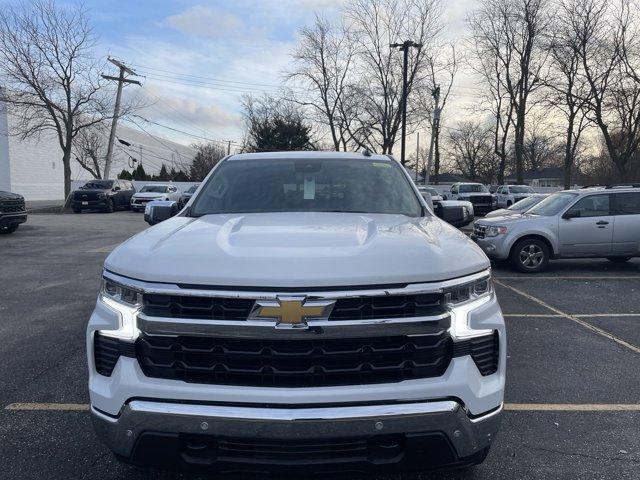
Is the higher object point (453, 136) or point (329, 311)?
point (453, 136)

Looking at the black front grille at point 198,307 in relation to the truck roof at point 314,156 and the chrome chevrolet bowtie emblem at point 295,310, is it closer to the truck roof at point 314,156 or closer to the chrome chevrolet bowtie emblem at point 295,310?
the chrome chevrolet bowtie emblem at point 295,310

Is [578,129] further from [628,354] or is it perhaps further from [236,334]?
[236,334]

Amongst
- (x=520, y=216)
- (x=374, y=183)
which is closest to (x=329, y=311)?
(x=374, y=183)

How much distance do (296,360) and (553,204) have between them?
10.0 meters

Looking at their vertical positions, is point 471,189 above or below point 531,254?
above

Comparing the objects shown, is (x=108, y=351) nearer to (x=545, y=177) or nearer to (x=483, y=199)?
(x=483, y=199)

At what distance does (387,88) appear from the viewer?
39438mm

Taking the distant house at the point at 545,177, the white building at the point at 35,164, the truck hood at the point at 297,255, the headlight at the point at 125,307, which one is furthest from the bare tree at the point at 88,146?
the distant house at the point at 545,177

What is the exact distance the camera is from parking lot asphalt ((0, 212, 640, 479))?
9.93 ft

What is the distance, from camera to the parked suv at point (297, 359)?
6.97 feet

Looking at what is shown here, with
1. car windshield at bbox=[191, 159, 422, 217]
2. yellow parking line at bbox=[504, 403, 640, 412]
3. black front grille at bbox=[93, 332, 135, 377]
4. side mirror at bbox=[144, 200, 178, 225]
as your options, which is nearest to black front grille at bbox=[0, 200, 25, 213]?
side mirror at bbox=[144, 200, 178, 225]

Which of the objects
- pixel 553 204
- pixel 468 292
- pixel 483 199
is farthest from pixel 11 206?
pixel 468 292

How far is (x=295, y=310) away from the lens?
2143 millimetres

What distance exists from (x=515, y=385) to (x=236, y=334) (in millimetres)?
2964
